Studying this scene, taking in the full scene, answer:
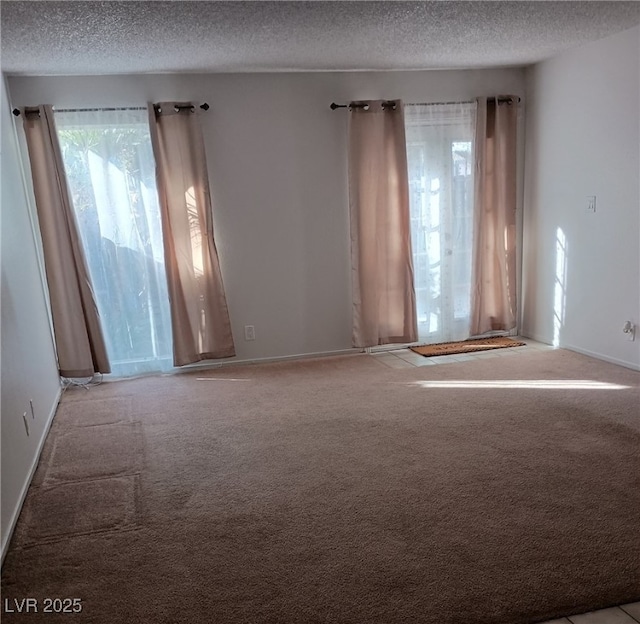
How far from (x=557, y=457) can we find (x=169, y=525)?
5.96 feet

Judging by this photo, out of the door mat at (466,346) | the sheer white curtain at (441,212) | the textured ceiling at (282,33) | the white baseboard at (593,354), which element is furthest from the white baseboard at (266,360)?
the textured ceiling at (282,33)

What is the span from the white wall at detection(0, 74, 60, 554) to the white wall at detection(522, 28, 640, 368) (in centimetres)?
388

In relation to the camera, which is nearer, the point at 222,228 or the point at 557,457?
the point at 557,457

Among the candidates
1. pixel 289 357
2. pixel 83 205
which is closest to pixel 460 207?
pixel 289 357

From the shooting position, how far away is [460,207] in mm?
4770

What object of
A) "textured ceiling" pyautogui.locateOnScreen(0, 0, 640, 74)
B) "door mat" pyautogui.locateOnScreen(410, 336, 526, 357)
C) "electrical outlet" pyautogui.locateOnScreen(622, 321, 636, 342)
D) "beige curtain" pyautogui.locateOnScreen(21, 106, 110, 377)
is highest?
"textured ceiling" pyautogui.locateOnScreen(0, 0, 640, 74)

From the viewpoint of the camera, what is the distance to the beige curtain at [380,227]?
4449 millimetres

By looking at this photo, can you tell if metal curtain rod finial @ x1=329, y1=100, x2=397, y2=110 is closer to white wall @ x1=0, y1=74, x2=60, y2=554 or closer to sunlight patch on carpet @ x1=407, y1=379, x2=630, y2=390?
sunlight patch on carpet @ x1=407, y1=379, x2=630, y2=390

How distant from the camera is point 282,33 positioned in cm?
321

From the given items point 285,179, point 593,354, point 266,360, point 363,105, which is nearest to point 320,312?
point 266,360

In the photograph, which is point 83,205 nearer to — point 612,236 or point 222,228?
point 222,228

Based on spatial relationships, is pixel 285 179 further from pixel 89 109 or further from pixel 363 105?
pixel 89 109

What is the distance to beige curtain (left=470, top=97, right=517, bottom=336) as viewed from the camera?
15.3 ft

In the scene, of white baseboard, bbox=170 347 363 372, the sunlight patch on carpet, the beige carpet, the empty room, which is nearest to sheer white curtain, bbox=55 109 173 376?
the empty room
